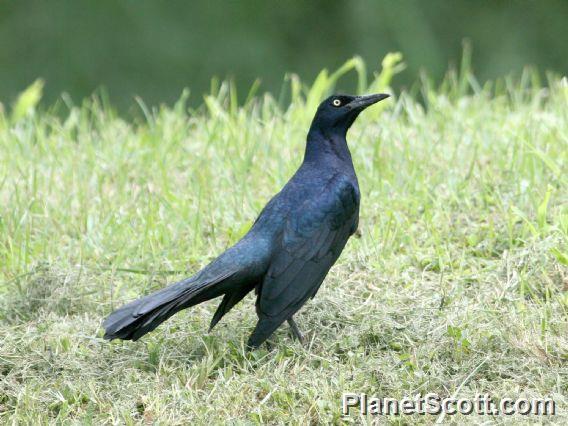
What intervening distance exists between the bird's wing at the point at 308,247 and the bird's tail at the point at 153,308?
21 centimetres

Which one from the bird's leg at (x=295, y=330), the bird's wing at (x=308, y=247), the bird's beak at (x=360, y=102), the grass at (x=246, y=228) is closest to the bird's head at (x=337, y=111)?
the bird's beak at (x=360, y=102)

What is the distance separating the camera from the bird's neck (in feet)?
14.3

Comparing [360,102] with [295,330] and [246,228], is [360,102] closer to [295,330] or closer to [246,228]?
[246,228]

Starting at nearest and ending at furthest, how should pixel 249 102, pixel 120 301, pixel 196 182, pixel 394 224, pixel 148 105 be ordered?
pixel 120 301
pixel 394 224
pixel 196 182
pixel 249 102
pixel 148 105

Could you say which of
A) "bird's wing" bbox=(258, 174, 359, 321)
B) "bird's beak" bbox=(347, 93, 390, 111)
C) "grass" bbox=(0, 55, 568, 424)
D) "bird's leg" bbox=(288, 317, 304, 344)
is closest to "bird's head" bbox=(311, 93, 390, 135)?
"bird's beak" bbox=(347, 93, 390, 111)

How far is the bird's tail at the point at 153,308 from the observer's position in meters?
3.69

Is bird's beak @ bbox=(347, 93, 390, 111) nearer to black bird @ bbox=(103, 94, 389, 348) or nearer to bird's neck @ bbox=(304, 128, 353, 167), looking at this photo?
black bird @ bbox=(103, 94, 389, 348)

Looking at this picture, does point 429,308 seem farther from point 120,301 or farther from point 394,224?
point 120,301

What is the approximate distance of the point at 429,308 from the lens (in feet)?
13.7

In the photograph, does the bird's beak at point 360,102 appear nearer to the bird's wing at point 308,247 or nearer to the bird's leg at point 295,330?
the bird's wing at point 308,247

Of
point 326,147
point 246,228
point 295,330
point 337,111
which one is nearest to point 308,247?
point 295,330

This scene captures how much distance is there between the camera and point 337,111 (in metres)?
4.45

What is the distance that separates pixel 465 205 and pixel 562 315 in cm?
103

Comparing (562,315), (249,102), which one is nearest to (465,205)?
(562,315)
